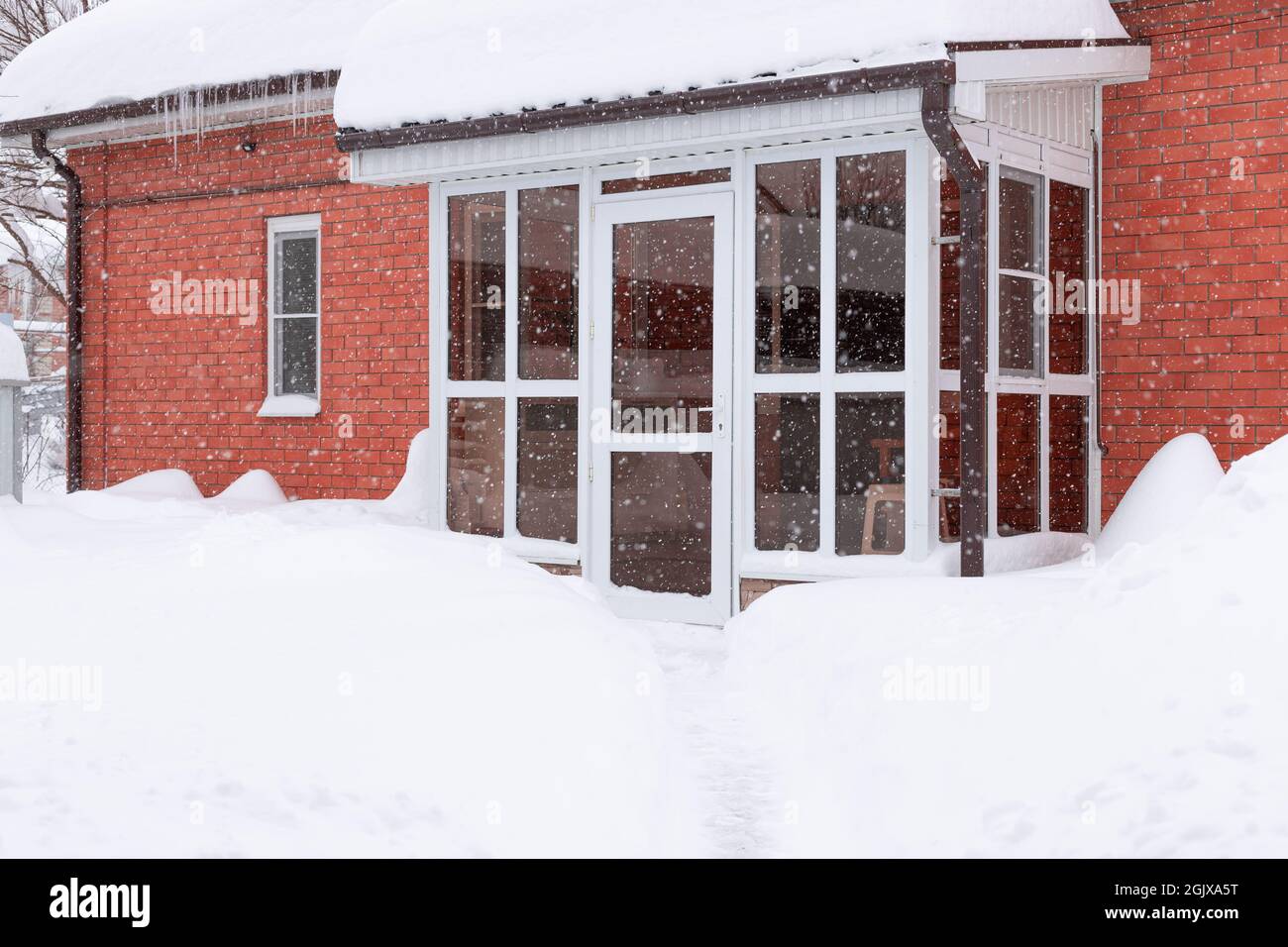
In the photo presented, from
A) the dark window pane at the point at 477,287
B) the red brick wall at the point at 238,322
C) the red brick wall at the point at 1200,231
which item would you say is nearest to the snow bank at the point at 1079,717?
the red brick wall at the point at 1200,231

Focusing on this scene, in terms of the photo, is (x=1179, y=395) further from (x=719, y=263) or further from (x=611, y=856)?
(x=611, y=856)

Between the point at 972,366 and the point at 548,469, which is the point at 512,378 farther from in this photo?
the point at 972,366

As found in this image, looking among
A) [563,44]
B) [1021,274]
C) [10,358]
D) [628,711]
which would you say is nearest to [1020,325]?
[1021,274]

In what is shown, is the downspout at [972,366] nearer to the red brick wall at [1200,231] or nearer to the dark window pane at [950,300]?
the dark window pane at [950,300]

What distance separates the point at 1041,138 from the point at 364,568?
13.6 feet

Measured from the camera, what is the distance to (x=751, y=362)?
743 cm

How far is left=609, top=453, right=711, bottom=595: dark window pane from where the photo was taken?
766 cm

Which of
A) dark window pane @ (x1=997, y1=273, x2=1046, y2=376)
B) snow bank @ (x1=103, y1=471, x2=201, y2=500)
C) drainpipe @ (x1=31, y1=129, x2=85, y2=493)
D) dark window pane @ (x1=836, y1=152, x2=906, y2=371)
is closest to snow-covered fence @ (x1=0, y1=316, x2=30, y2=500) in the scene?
snow bank @ (x1=103, y1=471, x2=201, y2=500)

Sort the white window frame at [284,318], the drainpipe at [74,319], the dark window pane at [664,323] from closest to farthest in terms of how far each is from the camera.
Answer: the dark window pane at [664,323] → the white window frame at [284,318] → the drainpipe at [74,319]

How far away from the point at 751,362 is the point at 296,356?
15.5ft

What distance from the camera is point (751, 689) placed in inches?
240

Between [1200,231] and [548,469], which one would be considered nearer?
[1200,231]

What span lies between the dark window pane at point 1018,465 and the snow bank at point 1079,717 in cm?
158

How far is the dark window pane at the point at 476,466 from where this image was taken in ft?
27.7
